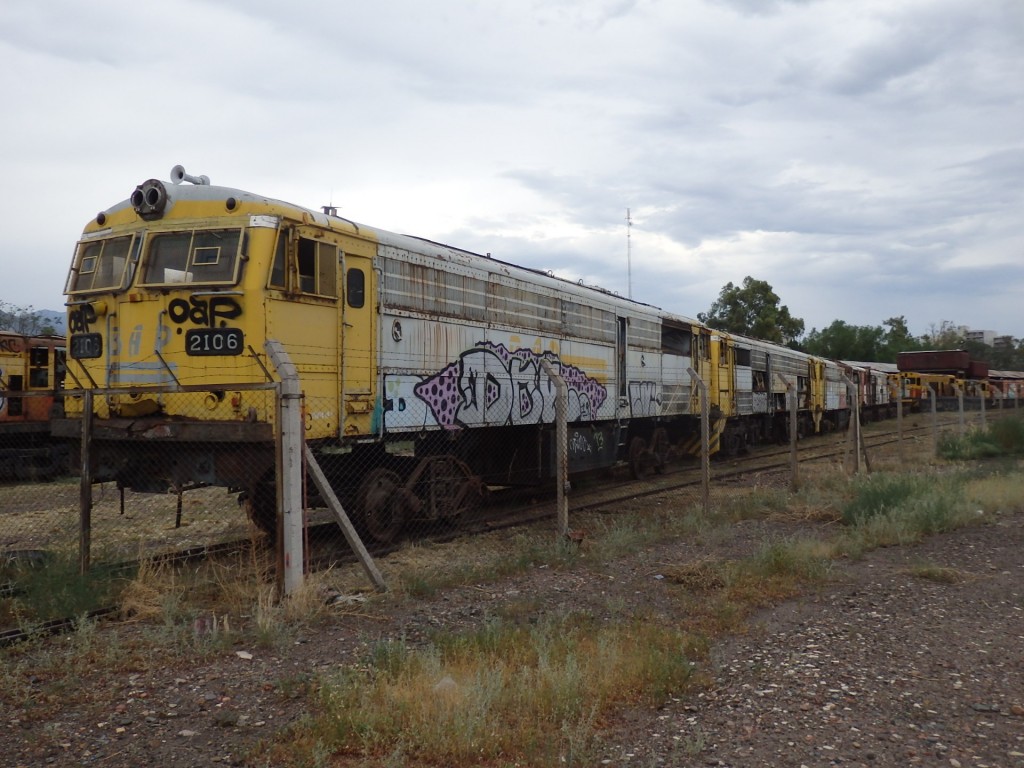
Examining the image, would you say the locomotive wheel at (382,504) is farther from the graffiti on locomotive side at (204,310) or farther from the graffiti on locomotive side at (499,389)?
the graffiti on locomotive side at (204,310)

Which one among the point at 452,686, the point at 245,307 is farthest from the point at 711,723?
the point at 245,307

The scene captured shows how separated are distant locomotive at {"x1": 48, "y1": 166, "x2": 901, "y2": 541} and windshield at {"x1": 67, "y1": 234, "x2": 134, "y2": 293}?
19 millimetres

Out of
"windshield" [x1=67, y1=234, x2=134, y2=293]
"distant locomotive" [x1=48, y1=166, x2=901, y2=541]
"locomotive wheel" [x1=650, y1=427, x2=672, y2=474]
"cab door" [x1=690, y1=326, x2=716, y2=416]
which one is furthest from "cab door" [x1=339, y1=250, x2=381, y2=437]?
"cab door" [x1=690, y1=326, x2=716, y2=416]

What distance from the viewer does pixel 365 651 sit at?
5480mm

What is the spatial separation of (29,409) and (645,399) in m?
12.4

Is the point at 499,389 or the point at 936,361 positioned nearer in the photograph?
the point at 499,389

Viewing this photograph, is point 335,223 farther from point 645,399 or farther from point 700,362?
point 700,362

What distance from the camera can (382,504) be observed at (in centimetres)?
944

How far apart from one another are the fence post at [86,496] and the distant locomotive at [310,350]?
392 mm

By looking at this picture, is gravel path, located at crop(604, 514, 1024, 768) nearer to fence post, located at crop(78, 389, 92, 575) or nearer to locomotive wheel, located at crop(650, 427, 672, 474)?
fence post, located at crop(78, 389, 92, 575)

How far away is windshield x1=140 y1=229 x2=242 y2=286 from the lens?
318 inches

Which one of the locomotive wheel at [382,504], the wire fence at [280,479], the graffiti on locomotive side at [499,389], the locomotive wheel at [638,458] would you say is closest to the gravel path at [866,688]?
the wire fence at [280,479]

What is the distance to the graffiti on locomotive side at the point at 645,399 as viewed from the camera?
49.7 ft

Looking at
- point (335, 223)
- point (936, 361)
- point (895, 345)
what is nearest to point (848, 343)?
point (895, 345)
